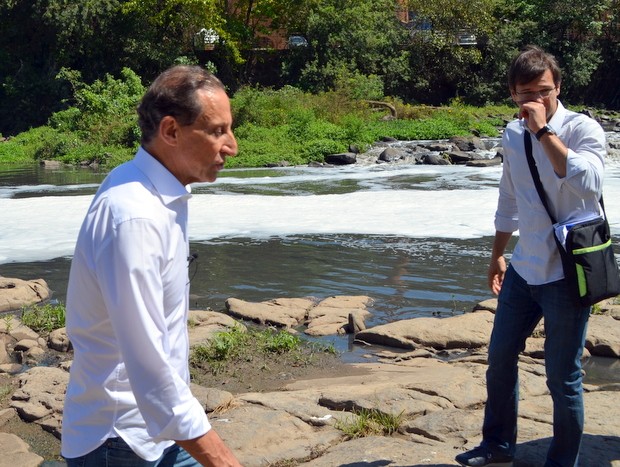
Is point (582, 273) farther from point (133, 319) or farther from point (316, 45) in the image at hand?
point (316, 45)

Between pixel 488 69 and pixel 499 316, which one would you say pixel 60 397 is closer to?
pixel 499 316

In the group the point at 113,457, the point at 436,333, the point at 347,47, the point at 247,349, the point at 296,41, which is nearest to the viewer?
the point at 113,457

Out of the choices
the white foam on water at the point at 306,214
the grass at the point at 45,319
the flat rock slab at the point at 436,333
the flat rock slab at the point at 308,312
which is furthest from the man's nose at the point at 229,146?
the white foam on water at the point at 306,214

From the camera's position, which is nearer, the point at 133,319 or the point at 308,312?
the point at 133,319

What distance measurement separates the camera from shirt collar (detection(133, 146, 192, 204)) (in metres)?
2.32

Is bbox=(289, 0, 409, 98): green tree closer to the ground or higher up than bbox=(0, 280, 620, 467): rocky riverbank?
higher up

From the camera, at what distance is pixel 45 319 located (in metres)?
7.81

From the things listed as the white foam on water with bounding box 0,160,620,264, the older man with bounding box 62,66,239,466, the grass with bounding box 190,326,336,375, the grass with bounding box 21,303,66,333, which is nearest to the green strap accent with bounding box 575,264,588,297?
the older man with bounding box 62,66,239,466

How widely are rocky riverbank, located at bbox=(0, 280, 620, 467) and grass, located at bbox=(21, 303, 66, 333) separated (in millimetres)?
180

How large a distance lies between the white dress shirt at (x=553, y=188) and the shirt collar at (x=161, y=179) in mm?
1925

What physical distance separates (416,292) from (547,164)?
5667 mm

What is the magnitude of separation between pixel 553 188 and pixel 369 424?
1.70 metres

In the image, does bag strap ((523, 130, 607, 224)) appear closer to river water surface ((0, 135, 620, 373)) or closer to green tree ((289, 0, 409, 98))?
river water surface ((0, 135, 620, 373))

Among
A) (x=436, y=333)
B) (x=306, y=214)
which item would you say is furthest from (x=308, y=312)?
(x=306, y=214)
